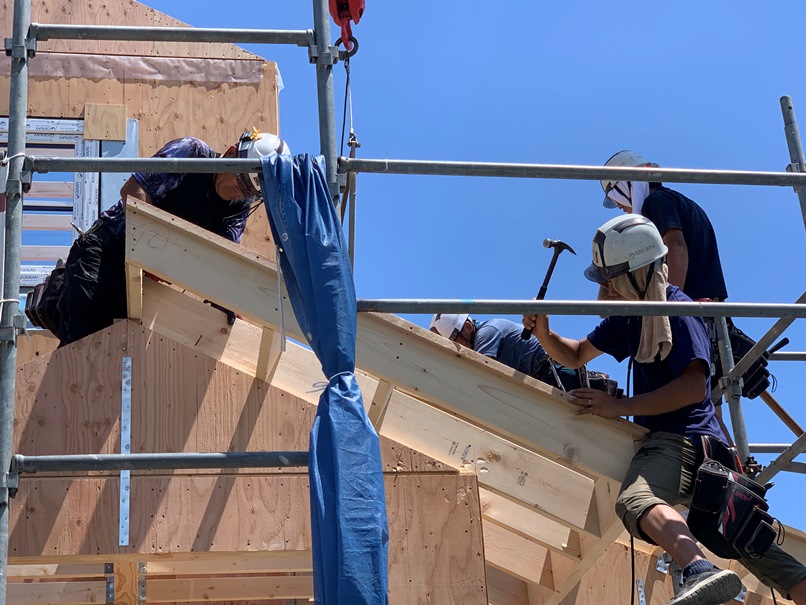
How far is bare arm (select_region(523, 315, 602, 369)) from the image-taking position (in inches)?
202

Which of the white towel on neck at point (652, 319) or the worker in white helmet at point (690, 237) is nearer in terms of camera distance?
the white towel on neck at point (652, 319)

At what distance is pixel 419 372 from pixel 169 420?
1223 mm

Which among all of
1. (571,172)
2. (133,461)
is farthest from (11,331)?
(571,172)

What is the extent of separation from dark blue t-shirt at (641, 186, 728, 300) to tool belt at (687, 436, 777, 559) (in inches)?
72.1

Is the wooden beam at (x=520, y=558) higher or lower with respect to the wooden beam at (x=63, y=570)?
higher

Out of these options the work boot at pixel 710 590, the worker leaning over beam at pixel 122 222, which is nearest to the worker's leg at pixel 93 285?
the worker leaning over beam at pixel 122 222

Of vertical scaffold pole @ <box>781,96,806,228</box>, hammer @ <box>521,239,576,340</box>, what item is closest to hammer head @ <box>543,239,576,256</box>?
hammer @ <box>521,239,576,340</box>

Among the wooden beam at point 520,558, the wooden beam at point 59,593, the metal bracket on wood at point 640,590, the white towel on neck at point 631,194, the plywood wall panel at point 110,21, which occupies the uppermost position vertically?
the plywood wall panel at point 110,21

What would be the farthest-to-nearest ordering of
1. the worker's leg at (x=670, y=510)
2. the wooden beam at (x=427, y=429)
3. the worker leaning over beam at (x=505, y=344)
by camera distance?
the worker leaning over beam at (x=505, y=344)
the wooden beam at (x=427, y=429)
the worker's leg at (x=670, y=510)

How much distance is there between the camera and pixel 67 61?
8453 mm

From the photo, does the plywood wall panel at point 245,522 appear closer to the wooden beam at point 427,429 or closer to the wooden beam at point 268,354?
the wooden beam at point 427,429

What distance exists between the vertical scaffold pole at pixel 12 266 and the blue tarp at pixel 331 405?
0.91 meters

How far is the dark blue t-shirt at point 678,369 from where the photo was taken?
4.66 m

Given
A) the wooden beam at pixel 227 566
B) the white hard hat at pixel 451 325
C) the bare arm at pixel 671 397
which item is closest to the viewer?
the bare arm at pixel 671 397
